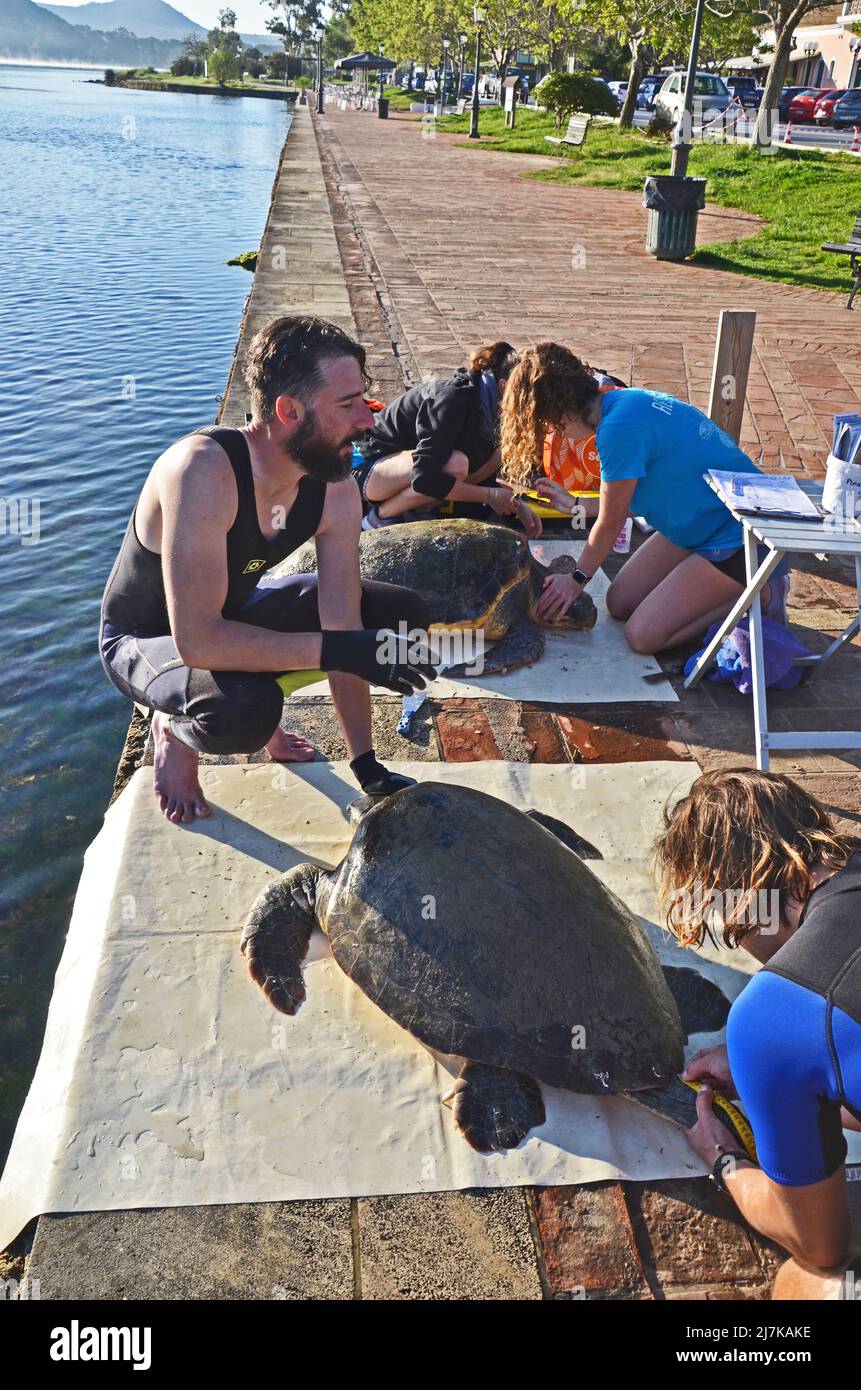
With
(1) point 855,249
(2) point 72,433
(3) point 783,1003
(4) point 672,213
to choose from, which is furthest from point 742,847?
(4) point 672,213

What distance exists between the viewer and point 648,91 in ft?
128

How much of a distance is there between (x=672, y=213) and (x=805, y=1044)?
14647 mm

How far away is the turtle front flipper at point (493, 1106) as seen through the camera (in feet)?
8.26

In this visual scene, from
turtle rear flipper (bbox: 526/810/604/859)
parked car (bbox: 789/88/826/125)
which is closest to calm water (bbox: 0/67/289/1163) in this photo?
turtle rear flipper (bbox: 526/810/604/859)

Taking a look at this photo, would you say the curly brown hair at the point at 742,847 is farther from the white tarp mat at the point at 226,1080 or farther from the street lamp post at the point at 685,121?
the street lamp post at the point at 685,121

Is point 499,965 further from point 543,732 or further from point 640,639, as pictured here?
point 640,639

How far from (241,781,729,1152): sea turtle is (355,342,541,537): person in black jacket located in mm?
2686

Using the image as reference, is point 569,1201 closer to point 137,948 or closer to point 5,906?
point 137,948

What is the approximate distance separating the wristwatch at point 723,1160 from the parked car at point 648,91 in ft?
134

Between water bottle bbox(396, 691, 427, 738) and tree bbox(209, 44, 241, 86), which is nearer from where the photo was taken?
water bottle bbox(396, 691, 427, 738)

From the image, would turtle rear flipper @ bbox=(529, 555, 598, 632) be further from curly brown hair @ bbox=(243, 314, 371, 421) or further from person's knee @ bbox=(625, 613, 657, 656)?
curly brown hair @ bbox=(243, 314, 371, 421)

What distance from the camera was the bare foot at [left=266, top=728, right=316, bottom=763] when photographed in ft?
12.8

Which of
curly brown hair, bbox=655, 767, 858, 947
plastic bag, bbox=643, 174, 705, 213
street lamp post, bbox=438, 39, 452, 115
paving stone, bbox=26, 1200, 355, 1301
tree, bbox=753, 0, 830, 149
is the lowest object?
paving stone, bbox=26, 1200, 355, 1301
